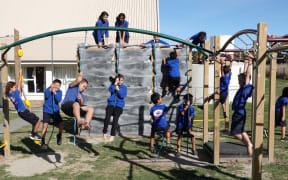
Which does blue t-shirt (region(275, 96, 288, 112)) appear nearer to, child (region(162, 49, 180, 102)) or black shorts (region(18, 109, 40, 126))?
child (region(162, 49, 180, 102))

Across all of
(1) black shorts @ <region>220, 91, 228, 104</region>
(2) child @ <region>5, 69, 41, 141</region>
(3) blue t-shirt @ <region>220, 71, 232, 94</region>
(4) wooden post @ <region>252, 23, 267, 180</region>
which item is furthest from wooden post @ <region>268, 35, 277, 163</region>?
(2) child @ <region>5, 69, 41, 141</region>

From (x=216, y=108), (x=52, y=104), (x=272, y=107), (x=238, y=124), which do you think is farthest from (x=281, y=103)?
(x=52, y=104)

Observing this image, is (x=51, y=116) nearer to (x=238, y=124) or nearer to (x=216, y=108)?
(x=216, y=108)

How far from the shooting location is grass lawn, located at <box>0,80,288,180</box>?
502 cm

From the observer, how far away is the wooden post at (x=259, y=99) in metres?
3.83

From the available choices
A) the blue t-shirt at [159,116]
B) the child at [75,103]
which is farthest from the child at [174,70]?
the child at [75,103]

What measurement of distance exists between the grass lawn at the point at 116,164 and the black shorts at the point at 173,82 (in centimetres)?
192

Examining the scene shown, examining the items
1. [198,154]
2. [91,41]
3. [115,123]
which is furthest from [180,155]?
[91,41]

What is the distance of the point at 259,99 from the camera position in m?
3.89

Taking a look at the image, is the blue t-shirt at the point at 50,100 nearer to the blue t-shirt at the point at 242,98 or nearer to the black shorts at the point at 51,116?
the black shorts at the point at 51,116

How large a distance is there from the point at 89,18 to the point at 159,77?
13357mm

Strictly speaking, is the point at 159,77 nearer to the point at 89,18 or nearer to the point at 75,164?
the point at 75,164

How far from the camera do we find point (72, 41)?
18.3m

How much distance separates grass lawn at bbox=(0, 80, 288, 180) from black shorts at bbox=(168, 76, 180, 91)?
192 cm
